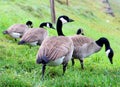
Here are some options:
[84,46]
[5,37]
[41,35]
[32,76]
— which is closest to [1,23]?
[5,37]

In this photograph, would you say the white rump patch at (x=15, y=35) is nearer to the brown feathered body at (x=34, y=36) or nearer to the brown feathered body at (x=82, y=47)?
the brown feathered body at (x=34, y=36)

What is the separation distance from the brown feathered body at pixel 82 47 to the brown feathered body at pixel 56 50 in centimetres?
184

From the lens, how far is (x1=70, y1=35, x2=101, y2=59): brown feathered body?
1487cm

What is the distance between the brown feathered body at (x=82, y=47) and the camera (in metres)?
14.9

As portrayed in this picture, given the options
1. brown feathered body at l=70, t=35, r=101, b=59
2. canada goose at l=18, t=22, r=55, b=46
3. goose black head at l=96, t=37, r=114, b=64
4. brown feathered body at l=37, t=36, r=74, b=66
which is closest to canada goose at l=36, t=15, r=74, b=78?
brown feathered body at l=37, t=36, r=74, b=66

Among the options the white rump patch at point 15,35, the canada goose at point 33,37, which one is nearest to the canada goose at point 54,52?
the canada goose at point 33,37

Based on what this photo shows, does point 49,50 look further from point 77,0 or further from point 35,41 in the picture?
point 77,0

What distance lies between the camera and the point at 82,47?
1492 cm

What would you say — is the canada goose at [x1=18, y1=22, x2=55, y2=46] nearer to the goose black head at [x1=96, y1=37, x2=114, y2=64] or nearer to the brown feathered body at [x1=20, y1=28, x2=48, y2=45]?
the brown feathered body at [x1=20, y1=28, x2=48, y2=45]

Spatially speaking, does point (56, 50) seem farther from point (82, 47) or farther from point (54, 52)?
point (82, 47)

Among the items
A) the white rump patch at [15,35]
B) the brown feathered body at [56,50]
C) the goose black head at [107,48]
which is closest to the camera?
the brown feathered body at [56,50]

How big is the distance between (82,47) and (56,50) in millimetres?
3258

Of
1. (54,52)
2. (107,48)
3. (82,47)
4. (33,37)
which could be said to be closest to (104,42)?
(107,48)

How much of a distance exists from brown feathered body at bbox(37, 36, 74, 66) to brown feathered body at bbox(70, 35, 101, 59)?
1836mm
